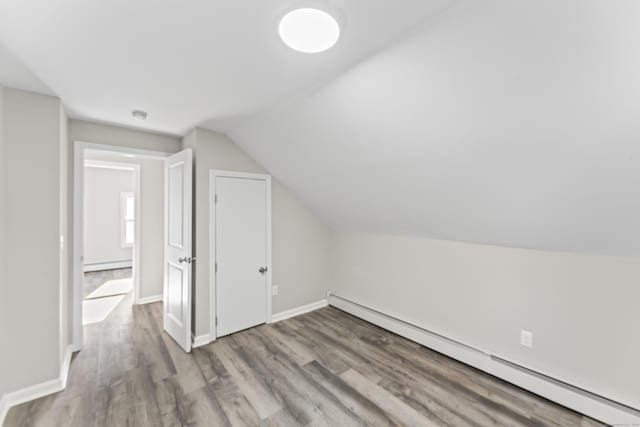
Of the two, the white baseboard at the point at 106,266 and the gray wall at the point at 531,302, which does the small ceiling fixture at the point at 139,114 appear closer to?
the gray wall at the point at 531,302

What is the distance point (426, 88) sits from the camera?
1.47 metres

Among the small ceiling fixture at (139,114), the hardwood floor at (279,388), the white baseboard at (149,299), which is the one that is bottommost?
the hardwood floor at (279,388)

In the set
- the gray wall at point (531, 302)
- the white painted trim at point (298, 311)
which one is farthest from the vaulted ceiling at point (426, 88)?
the white painted trim at point (298, 311)

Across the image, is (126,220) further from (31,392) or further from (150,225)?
(31,392)

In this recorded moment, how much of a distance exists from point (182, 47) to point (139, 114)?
4.26ft

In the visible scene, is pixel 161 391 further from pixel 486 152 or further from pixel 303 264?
pixel 486 152

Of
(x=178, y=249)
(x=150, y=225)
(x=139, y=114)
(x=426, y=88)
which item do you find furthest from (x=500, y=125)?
(x=150, y=225)

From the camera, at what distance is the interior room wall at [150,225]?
3.92 m

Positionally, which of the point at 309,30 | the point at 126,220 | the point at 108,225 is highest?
the point at 309,30

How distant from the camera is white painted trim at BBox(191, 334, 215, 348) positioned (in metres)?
2.74

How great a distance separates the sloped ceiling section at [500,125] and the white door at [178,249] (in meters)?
0.98

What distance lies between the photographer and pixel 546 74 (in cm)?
116

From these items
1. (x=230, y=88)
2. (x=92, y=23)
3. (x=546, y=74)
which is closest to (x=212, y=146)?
(x=230, y=88)

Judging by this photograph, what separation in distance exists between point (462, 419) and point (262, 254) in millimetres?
2403
